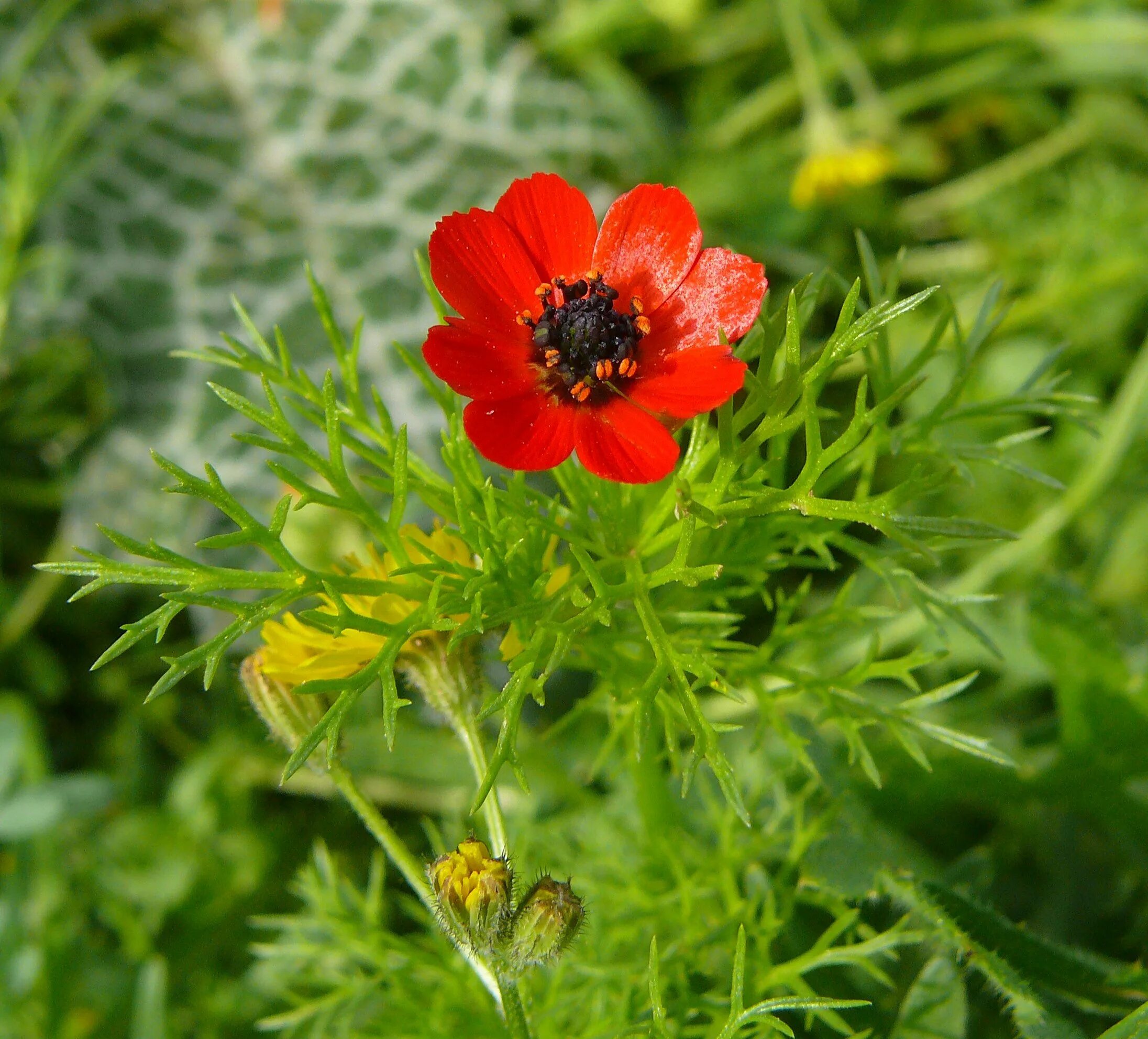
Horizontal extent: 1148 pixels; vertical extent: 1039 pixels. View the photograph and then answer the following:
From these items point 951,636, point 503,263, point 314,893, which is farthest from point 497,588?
point 951,636

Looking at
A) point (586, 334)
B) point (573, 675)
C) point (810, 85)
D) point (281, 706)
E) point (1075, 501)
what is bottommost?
point (1075, 501)

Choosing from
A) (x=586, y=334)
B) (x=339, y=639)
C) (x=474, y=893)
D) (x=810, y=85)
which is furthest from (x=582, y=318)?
(x=810, y=85)

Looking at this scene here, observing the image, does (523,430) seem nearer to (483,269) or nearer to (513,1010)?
(483,269)

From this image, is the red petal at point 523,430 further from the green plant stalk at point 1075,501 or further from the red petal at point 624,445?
the green plant stalk at point 1075,501

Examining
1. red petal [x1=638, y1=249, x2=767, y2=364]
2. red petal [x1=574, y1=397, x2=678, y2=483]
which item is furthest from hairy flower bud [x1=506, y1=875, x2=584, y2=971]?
red petal [x1=638, y1=249, x2=767, y2=364]

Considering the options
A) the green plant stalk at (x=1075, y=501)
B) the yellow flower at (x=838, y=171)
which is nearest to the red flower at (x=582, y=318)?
the green plant stalk at (x=1075, y=501)

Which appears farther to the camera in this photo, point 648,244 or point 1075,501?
point 1075,501

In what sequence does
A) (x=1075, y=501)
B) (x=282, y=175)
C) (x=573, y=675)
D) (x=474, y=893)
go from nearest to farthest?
(x=474, y=893) → (x=1075, y=501) → (x=573, y=675) → (x=282, y=175)
